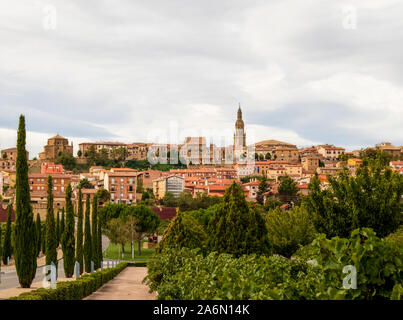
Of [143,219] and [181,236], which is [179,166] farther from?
[181,236]

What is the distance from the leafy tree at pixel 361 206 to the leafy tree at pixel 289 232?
10.2 meters

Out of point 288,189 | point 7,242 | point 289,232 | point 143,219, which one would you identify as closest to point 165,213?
point 143,219

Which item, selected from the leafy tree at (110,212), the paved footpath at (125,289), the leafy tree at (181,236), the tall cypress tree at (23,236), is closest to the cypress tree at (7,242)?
the paved footpath at (125,289)

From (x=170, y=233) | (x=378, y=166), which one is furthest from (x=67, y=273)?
(x=378, y=166)

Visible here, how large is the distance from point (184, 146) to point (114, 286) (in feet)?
391

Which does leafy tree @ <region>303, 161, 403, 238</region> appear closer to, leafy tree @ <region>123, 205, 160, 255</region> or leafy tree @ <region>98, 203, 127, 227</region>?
leafy tree @ <region>123, 205, 160, 255</region>

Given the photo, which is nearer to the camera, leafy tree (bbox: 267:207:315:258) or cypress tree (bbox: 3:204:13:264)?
leafy tree (bbox: 267:207:315:258)

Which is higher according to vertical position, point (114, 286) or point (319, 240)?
point (319, 240)

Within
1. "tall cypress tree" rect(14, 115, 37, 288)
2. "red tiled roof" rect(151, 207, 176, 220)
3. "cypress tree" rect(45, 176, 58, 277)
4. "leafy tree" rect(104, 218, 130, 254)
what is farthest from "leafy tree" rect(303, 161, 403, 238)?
"red tiled roof" rect(151, 207, 176, 220)

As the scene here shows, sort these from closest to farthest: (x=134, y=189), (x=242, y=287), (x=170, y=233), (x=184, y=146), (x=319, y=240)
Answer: (x=319, y=240) < (x=242, y=287) < (x=170, y=233) < (x=134, y=189) < (x=184, y=146)

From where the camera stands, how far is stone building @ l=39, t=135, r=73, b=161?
130m

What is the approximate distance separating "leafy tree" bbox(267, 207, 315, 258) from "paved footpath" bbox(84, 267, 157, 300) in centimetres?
781

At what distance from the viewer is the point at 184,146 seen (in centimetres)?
13850
